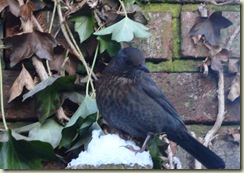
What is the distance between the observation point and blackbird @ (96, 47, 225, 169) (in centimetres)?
227

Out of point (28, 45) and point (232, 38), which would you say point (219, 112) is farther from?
point (28, 45)

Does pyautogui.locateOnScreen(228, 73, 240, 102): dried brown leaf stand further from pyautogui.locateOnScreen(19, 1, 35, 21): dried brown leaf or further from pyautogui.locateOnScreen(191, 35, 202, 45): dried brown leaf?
pyautogui.locateOnScreen(19, 1, 35, 21): dried brown leaf

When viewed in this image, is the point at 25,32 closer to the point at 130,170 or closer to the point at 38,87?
the point at 38,87

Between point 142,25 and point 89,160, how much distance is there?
0.48 meters

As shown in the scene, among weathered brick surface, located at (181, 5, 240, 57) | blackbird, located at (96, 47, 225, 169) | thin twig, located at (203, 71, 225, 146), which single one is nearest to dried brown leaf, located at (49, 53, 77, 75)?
blackbird, located at (96, 47, 225, 169)

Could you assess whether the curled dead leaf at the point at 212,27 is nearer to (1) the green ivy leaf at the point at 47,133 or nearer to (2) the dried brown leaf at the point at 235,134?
(2) the dried brown leaf at the point at 235,134

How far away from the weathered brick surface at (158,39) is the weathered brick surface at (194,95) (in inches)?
2.9

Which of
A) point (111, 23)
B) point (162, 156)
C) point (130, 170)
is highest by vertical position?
Answer: point (111, 23)

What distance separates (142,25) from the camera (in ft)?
7.50

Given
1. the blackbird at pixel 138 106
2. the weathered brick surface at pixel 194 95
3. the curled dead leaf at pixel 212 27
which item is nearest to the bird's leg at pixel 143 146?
the blackbird at pixel 138 106

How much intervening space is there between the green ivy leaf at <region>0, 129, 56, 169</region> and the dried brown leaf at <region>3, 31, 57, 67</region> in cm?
27

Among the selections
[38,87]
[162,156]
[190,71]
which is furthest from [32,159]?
[190,71]

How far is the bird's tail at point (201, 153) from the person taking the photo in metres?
2.25

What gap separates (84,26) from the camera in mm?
2439
